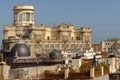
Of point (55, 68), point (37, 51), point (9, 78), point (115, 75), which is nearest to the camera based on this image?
point (9, 78)

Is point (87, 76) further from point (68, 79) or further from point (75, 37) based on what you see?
point (75, 37)

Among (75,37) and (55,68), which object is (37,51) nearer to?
(75,37)

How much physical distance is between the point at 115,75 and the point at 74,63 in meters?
30.4

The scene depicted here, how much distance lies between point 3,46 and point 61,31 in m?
14.6

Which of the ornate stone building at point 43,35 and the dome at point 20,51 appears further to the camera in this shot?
the ornate stone building at point 43,35

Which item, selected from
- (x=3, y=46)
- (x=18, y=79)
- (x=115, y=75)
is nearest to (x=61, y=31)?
(x=3, y=46)

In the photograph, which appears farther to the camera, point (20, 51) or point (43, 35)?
point (43, 35)

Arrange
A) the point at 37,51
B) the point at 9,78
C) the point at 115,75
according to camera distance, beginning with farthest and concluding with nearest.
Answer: the point at 37,51 → the point at 115,75 → the point at 9,78

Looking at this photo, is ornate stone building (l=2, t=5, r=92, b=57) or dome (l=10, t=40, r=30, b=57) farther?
ornate stone building (l=2, t=5, r=92, b=57)

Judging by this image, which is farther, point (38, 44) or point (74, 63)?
point (38, 44)

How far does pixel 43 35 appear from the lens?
131750mm

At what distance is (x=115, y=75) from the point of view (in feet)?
180

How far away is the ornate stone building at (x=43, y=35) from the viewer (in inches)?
5059

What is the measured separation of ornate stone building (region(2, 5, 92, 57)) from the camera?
128m
